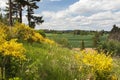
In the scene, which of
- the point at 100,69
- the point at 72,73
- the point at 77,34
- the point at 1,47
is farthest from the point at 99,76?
the point at 77,34

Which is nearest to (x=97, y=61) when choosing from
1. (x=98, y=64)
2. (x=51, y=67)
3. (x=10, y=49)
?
(x=98, y=64)

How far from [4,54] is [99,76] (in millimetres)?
3325

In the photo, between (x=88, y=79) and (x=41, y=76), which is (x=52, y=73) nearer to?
(x=41, y=76)

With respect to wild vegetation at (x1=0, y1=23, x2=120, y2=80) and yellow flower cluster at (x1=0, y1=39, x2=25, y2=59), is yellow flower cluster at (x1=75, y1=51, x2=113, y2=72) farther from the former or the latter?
yellow flower cluster at (x1=0, y1=39, x2=25, y2=59)

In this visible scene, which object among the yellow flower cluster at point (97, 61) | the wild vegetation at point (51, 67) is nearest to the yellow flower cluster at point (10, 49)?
the wild vegetation at point (51, 67)

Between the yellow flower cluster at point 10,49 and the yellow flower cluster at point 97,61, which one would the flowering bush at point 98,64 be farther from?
the yellow flower cluster at point 10,49

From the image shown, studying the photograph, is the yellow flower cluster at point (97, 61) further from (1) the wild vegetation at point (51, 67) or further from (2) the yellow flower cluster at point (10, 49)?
(2) the yellow flower cluster at point (10, 49)

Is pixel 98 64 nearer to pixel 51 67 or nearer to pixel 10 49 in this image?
pixel 51 67

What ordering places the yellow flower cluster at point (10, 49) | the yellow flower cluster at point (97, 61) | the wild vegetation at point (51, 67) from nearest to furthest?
the yellow flower cluster at point (10, 49)
the wild vegetation at point (51, 67)
the yellow flower cluster at point (97, 61)

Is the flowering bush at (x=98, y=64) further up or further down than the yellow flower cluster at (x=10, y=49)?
further down

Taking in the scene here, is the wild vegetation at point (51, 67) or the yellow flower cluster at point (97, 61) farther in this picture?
the yellow flower cluster at point (97, 61)

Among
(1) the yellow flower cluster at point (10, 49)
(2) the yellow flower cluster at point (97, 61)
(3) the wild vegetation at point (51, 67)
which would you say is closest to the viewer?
(1) the yellow flower cluster at point (10, 49)

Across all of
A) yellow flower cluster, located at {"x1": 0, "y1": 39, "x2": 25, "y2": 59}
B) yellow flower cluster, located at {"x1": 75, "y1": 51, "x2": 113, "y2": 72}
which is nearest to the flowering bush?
yellow flower cluster, located at {"x1": 75, "y1": 51, "x2": 113, "y2": 72}

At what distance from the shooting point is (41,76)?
41.1 ft
